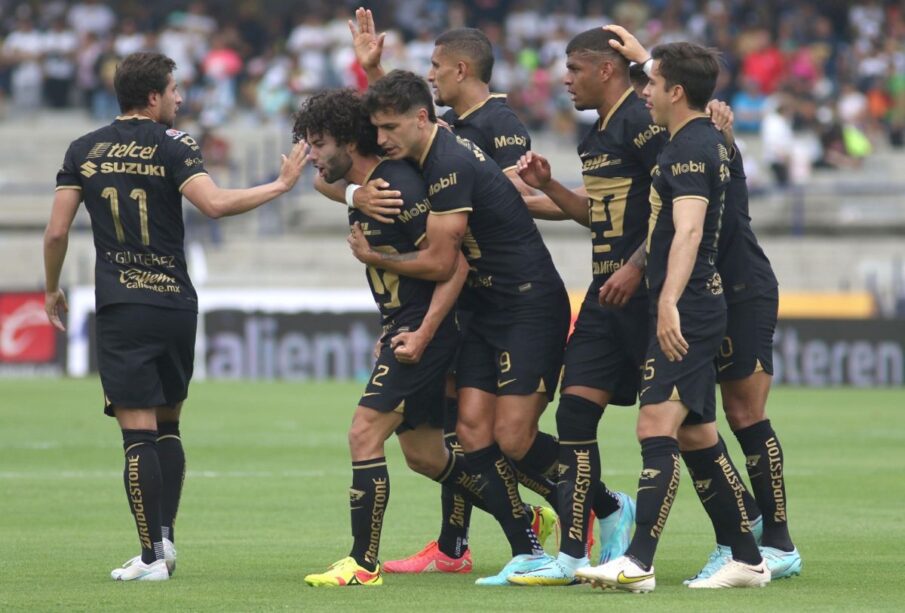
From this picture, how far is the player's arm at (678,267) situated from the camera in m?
7.07

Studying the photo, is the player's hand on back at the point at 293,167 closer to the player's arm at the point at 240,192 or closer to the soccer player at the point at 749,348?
the player's arm at the point at 240,192

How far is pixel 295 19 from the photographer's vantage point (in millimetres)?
32781

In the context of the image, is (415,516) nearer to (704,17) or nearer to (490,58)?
(490,58)

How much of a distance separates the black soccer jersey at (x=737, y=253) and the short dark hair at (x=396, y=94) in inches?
63.8

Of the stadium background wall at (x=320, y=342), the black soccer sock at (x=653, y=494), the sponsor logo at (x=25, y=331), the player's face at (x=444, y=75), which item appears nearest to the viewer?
the black soccer sock at (x=653, y=494)

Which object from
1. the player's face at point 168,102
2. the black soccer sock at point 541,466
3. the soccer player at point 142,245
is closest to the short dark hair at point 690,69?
the soccer player at point 142,245

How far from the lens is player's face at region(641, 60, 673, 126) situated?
737 centimetres

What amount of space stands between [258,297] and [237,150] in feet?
22.1

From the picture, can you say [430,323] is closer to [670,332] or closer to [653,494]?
[670,332]

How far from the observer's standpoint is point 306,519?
1011 cm

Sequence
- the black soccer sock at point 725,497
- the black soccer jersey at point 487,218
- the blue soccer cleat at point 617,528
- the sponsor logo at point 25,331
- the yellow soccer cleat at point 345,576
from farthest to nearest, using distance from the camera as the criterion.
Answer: the sponsor logo at point 25,331 → the blue soccer cleat at point 617,528 → the black soccer jersey at point 487,218 → the black soccer sock at point 725,497 → the yellow soccer cleat at point 345,576

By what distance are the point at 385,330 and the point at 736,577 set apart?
200 centimetres

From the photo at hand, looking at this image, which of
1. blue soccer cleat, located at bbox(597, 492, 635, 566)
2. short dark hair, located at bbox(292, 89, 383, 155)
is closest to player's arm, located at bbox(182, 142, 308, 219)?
short dark hair, located at bbox(292, 89, 383, 155)

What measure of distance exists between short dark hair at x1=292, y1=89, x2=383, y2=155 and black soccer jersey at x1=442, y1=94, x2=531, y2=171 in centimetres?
98
